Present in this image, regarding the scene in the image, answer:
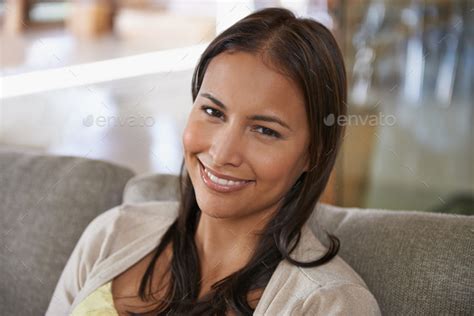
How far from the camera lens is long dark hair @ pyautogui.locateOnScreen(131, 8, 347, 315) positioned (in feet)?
3.54

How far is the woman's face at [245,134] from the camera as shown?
1076 mm

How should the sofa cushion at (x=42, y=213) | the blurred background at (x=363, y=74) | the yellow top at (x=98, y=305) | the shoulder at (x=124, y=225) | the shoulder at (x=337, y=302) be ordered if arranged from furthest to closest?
1. the blurred background at (x=363, y=74)
2. the sofa cushion at (x=42, y=213)
3. the shoulder at (x=124, y=225)
4. the yellow top at (x=98, y=305)
5. the shoulder at (x=337, y=302)

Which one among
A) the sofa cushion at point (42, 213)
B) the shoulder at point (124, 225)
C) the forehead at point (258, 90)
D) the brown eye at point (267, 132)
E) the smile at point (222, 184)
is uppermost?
the forehead at point (258, 90)

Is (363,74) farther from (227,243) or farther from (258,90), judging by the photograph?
(258,90)

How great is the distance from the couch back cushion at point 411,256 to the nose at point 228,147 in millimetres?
274

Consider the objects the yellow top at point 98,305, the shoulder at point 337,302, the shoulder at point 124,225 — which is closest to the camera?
the shoulder at point 337,302

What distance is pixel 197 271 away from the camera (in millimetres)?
1234

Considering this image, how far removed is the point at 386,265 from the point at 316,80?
320mm

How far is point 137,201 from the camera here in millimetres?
1453

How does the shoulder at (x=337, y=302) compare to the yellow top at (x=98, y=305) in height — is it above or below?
above

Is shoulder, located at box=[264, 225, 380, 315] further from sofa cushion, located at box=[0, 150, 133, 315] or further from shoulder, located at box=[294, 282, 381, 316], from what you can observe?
sofa cushion, located at box=[0, 150, 133, 315]

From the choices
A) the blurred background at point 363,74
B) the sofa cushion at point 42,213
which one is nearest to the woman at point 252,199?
the sofa cushion at point 42,213

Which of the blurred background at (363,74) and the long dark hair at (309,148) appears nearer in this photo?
the long dark hair at (309,148)

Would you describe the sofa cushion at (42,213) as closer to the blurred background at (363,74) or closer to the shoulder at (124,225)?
the shoulder at (124,225)
